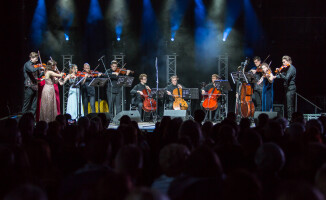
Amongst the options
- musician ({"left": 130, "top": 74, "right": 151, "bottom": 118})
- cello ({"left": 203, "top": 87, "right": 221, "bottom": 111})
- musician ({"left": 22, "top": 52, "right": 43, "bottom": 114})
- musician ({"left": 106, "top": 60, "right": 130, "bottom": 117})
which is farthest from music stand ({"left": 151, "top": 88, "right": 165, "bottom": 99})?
musician ({"left": 22, "top": 52, "right": 43, "bottom": 114})

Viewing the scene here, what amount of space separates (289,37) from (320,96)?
2.63 meters

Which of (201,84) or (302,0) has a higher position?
(302,0)

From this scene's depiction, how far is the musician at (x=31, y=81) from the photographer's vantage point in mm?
10031

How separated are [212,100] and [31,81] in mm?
5983

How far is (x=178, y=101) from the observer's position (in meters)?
13.1

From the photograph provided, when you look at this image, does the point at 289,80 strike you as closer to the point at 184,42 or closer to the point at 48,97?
the point at 184,42

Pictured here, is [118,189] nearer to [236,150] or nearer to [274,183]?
[274,183]

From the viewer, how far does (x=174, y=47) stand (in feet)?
46.3

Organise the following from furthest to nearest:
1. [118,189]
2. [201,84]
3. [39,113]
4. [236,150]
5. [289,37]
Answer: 1. [289,37]
2. [201,84]
3. [39,113]
4. [236,150]
5. [118,189]

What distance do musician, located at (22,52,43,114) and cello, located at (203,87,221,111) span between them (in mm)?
5605

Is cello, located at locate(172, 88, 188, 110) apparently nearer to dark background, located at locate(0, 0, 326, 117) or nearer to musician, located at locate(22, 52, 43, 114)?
dark background, located at locate(0, 0, 326, 117)

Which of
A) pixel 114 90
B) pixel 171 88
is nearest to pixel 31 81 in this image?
pixel 114 90

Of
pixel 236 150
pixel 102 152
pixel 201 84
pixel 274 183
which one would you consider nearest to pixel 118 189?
pixel 102 152

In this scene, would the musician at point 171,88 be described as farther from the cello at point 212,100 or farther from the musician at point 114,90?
the musician at point 114,90
